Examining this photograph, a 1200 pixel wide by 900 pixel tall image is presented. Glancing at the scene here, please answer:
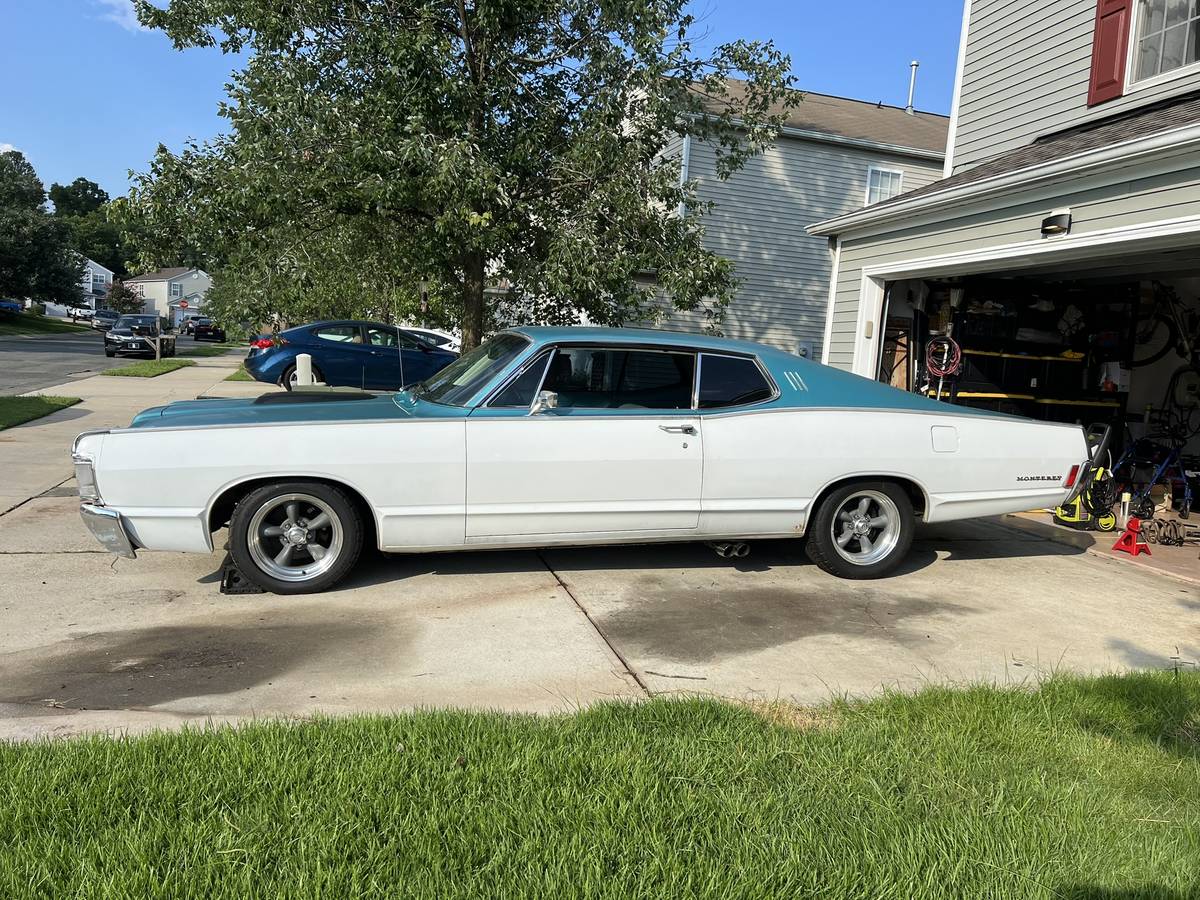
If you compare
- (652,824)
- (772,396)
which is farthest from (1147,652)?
(652,824)

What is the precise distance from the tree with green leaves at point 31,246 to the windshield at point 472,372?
48824 millimetres

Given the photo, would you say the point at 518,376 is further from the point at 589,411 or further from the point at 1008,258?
the point at 1008,258

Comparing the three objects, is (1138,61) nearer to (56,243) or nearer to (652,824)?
(652,824)

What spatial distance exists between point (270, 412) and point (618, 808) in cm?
322

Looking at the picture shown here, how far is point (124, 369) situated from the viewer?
20.1 m

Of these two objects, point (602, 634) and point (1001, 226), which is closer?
point (602, 634)

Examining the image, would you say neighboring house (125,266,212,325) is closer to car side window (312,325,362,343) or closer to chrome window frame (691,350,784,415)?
car side window (312,325,362,343)

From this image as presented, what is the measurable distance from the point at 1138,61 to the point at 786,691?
795cm

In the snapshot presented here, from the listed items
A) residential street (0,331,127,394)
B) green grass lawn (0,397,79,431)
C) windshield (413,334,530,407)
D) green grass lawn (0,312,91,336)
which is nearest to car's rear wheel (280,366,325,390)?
green grass lawn (0,397,79,431)

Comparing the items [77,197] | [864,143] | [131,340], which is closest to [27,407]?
[864,143]

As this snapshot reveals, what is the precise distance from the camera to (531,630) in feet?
14.4

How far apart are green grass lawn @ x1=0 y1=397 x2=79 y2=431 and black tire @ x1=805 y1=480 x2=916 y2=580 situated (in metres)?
9.52

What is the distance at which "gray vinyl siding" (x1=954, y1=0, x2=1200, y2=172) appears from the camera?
8867 millimetres

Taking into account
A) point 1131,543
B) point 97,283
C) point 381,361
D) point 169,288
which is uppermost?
point 97,283
